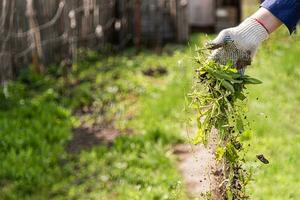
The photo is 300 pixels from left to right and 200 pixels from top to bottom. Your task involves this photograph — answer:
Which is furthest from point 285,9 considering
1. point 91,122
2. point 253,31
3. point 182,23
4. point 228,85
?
point 182,23

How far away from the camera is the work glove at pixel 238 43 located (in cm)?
335

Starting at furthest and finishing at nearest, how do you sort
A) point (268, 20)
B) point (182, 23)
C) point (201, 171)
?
point (182, 23)
point (201, 171)
point (268, 20)

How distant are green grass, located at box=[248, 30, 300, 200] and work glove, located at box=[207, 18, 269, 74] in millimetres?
400

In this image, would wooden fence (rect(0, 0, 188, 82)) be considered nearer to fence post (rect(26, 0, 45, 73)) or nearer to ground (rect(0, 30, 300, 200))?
fence post (rect(26, 0, 45, 73))

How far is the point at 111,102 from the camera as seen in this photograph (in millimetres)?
7750

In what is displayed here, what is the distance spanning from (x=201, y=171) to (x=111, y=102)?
8.02 feet

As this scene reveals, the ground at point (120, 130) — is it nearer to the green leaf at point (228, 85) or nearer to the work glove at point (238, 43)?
the work glove at point (238, 43)

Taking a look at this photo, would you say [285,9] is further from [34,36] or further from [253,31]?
[34,36]

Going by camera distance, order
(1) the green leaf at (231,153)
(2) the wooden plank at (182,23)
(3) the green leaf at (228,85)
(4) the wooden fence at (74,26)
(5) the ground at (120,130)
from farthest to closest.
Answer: (2) the wooden plank at (182,23) → (4) the wooden fence at (74,26) → (5) the ground at (120,130) → (1) the green leaf at (231,153) → (3) the green leaf at (228,85)

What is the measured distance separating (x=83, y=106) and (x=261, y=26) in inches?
177

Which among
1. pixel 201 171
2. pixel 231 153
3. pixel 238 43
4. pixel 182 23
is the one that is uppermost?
pixel 238 43

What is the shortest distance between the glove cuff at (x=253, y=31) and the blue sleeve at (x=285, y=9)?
0.11 metres

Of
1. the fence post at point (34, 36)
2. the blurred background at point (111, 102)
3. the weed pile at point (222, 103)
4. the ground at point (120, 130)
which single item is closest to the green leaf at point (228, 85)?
the weed pile at point (222, 103)

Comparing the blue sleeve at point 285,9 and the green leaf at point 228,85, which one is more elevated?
the blue sleeve at point 285,9
